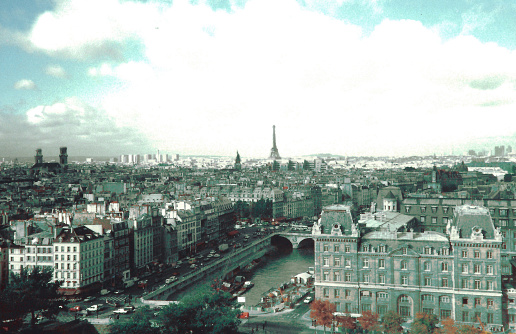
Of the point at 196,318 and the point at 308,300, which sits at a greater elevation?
the point at 196,318

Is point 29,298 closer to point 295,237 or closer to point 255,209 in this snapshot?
point 295,237

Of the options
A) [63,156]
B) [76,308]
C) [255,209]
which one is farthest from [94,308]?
[63,156]

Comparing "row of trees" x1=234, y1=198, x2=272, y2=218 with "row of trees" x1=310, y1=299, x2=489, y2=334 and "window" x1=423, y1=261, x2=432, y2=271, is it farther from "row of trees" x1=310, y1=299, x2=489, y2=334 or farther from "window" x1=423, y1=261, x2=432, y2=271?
"window" x1=423, y1=261, x2=432, y2=271

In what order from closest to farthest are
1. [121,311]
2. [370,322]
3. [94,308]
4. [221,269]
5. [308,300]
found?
[370,322]
[121,311]
[94,308]
[308,300]
[221,269]

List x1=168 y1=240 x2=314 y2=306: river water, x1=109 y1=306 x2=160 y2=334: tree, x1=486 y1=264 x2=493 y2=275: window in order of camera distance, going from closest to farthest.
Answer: x1=109 y1=306 x2=160 y2=334: tree < x1=486 y1=264 x2=493 y2=275: window < x1=168 y1=240 x2=314 y2=306: river water

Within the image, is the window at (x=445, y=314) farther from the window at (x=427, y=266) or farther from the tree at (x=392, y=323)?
the tree at (x=392, y=323)

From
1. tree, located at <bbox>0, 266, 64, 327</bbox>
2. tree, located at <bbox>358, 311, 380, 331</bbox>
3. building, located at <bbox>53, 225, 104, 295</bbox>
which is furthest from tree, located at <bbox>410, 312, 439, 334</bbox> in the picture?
building, located at <bbox>53, 225, 104, 295</bbox>

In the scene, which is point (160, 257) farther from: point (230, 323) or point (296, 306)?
point (230, 323)
